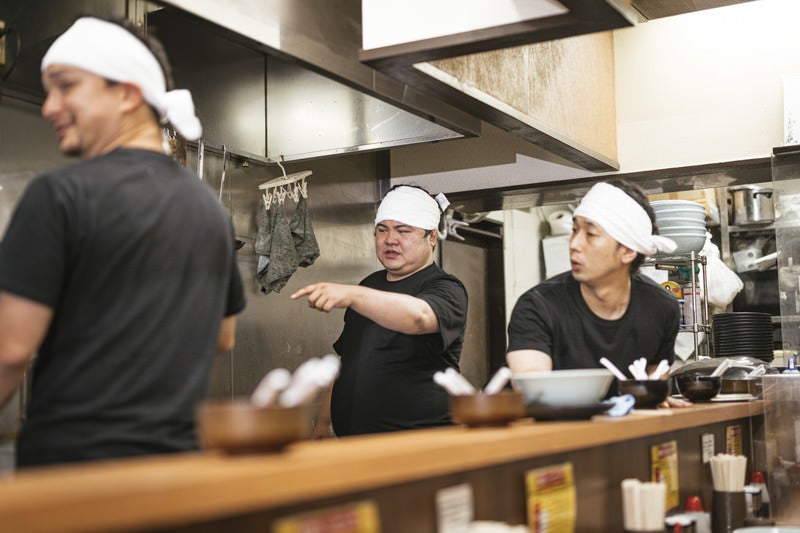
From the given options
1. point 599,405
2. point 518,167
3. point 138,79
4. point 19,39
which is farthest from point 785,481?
point 19,39

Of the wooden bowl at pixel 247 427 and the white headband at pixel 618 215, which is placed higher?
the white headband at pixel 618 215

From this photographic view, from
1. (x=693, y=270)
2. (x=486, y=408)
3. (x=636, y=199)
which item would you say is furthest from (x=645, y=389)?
(x=693, y=270)

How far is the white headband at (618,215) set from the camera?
3.11 metres

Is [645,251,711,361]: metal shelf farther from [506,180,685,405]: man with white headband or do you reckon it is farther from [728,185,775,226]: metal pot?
[506,180,685,405]: man with white headband

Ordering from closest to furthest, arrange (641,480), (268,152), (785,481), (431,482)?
(431,482)
(641,480)
(785,481)
(268,152)

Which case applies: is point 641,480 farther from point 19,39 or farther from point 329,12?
point 19,39

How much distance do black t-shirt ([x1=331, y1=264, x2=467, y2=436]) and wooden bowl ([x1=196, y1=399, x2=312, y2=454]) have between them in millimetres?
2111

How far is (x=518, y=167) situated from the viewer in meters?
4.99

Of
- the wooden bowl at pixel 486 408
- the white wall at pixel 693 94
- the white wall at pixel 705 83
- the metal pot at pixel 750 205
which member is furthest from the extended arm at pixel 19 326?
the metal pot at pixel 750 205

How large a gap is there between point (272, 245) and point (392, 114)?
847mm

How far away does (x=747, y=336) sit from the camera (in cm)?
489

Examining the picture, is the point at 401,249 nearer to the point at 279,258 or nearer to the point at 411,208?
the point at 411,208

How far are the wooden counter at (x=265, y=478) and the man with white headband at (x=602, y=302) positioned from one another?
2.95 feet

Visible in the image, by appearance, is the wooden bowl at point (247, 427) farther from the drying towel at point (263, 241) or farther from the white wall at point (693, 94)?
the white wall at point (693, 94)
